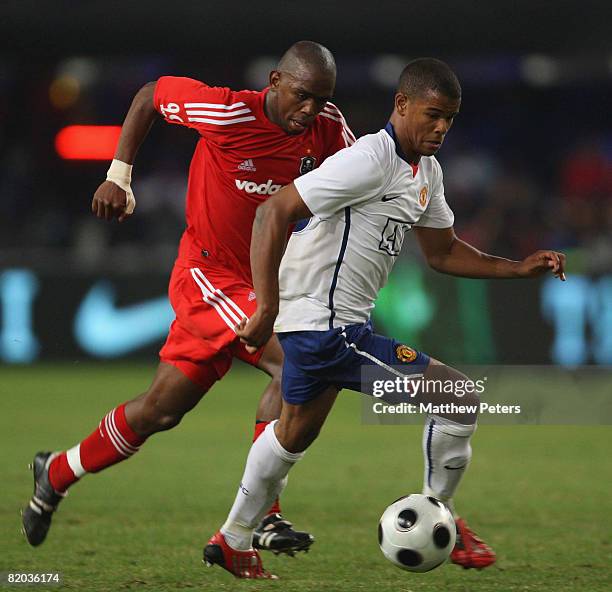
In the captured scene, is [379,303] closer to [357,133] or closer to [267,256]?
[357,133]

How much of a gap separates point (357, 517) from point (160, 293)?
6.28 m

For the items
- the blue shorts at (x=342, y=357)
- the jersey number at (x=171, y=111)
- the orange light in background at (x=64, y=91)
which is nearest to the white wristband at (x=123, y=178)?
the jersey number at (x=171, y=111)

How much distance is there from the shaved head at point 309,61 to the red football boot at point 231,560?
1821mm

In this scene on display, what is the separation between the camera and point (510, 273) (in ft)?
15.1

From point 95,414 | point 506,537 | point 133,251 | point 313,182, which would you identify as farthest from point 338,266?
point 133,251

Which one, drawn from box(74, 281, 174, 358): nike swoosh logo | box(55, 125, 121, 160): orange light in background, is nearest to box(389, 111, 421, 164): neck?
box(74, 281, 174, 358): nike swoosh logo

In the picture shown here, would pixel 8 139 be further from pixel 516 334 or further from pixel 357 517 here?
pixel 357 517

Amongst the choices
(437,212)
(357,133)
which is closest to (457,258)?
(437,212)

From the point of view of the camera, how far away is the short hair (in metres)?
4.22

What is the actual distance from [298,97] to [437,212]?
71cm

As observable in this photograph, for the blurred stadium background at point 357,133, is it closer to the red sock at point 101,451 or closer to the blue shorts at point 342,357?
the red sock at point 101,451

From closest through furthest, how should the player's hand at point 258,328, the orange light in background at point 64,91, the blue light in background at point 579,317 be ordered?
the player's hand at point 258,328
the blue light in background at point 579,317
the orange light in background at point 64,91

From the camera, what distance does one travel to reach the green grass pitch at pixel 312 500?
4621mm

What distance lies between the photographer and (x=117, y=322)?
1192cm
